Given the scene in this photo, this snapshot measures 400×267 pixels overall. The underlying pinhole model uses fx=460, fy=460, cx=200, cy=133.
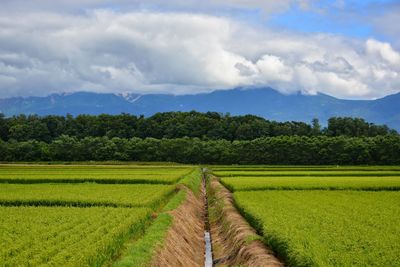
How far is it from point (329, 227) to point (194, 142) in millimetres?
91974

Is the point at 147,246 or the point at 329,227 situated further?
the point at 329,227

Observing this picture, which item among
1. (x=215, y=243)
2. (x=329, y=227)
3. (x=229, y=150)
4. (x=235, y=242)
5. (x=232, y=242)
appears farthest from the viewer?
(x=229, y=150)

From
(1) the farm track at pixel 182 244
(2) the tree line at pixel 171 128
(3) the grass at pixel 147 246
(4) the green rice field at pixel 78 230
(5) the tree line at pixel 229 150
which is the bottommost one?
(1) the farm track at pixel 182 244

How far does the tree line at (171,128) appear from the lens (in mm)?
137250

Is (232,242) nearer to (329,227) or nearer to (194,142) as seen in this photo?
(329,227)

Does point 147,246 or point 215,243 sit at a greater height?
point 147,246

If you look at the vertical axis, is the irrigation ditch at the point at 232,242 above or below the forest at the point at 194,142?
below

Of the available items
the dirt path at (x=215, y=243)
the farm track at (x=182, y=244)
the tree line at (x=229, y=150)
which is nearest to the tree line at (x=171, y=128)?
the tree line at (x=229, y=150)

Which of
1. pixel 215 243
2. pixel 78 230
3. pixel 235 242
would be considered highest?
pixel 78 230

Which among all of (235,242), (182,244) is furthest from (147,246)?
(235,242)

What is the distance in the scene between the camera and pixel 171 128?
14275cm

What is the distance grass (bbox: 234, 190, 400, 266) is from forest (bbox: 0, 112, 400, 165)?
2622 inches

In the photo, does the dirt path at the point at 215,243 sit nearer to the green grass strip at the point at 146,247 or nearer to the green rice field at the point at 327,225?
the green grass strip at the point at 146,247

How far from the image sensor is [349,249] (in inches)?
556
